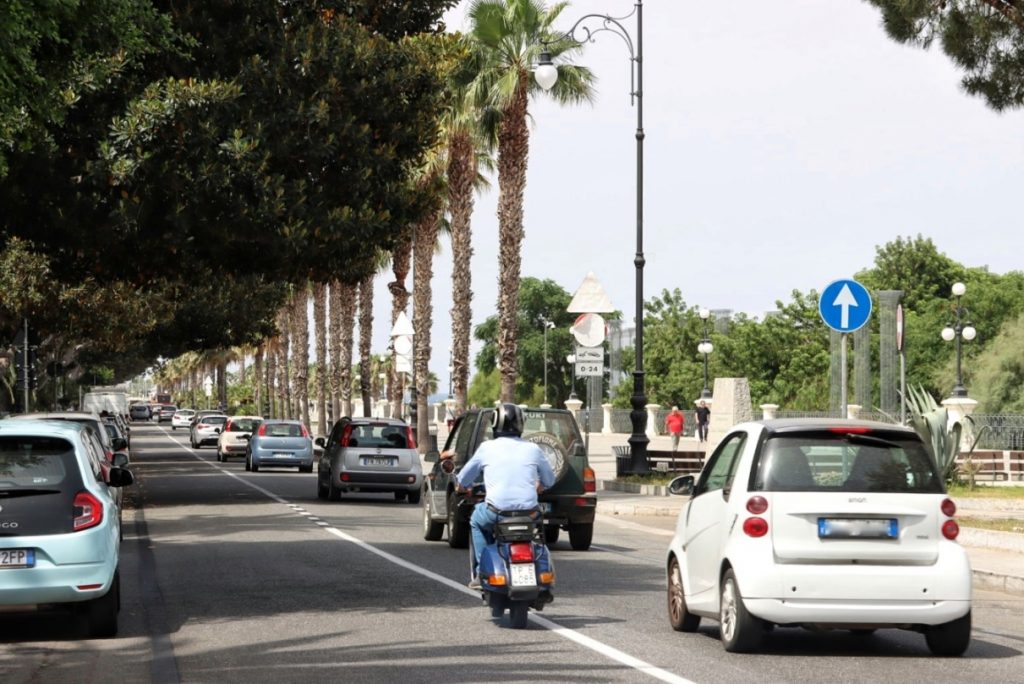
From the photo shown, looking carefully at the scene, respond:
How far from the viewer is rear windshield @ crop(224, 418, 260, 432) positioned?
2157 inches

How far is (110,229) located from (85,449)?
11.8m

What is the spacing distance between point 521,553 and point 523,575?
0.54ft

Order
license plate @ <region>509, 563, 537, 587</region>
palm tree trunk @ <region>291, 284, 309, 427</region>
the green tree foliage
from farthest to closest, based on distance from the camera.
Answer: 1. palm tree trunk @ <region>291, 284, 309, 427</region>
2. the green tree foliage
3. license plate @ <region>509, 563, 537, 587</region>

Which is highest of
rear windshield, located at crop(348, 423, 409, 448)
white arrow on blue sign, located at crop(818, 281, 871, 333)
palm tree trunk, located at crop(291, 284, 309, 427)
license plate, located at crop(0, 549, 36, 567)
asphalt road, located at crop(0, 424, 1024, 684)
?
palm tree trunk, located at crop(291, 284, 309, 427)

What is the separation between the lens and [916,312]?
98500mm

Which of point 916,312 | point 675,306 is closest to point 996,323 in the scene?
point 916,312

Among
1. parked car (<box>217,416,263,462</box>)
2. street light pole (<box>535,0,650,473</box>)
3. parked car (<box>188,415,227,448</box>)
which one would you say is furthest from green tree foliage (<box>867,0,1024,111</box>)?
parked car (<box>188,415,227,448</box>)

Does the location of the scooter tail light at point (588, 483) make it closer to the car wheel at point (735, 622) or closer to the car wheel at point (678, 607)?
the car wheel at point (678, 607)

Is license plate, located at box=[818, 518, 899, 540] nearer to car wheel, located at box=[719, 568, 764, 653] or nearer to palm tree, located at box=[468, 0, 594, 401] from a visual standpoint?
car wheel, located at box=[719, 568, 764, 653]

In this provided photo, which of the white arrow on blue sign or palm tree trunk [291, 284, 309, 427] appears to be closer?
the white arrow on blue sign

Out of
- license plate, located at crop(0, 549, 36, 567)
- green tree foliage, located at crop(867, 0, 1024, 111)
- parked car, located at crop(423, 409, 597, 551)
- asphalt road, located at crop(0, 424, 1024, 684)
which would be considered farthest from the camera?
green tree foliage, located at crop(867, 0, 1024, 111)

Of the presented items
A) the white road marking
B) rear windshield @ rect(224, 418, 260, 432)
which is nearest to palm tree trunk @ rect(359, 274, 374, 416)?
rear windshield @ rect(224, 418, 260, 432)

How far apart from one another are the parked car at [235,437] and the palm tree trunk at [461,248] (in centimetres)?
1160

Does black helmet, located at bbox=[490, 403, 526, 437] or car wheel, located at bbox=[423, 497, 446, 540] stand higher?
black helmet, located at bbox=[490, 403, 526, 437]
